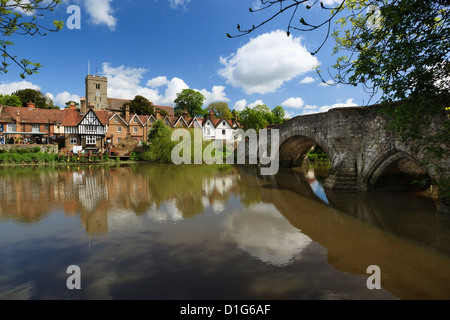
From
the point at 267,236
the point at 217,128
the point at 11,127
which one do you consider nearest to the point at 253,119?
the point at 217,128

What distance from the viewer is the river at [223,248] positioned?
4234 mm

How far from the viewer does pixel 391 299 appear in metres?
3.99

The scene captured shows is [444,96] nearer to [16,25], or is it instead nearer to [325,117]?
[16,25]

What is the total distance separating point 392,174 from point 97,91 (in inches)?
2587

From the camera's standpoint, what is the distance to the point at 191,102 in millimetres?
60062

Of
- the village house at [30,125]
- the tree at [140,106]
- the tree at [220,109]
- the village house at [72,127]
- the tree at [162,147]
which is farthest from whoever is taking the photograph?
the tree at [220,109]

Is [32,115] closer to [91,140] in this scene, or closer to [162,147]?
[91,140]

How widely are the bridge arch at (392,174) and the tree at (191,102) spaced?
167 ft

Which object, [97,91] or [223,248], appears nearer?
[223,248]

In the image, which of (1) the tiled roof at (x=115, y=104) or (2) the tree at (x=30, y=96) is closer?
(2) the tree at (x=30, y=96)

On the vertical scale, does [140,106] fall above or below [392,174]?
above

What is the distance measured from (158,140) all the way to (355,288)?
31.1 metres

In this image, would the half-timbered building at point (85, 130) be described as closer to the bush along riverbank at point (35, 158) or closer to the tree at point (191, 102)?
the bush along riverbank at point (35, 158)

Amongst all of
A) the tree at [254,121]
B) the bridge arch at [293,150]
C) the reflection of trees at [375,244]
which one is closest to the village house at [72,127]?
the tree at [254,121]
